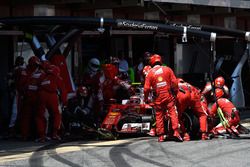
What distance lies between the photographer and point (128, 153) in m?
9.66

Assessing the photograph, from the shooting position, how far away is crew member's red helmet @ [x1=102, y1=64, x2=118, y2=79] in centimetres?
1268

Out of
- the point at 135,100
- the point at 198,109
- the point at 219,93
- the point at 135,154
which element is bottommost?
the point at 135,154

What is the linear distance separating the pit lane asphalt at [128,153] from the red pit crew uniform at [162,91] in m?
0.47

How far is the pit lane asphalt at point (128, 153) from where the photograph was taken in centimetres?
870

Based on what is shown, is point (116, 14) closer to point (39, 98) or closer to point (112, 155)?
point (39, 98)

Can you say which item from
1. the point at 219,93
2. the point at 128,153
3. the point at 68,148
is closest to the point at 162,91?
the point at 219,93

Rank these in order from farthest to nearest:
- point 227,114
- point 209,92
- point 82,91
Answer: point 82,91 < point 209,92 < point 227,114

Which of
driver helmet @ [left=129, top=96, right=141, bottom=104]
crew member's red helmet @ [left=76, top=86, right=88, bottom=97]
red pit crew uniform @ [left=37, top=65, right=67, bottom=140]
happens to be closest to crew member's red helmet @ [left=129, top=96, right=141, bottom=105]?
driver helmet @ [left=129, top=96, right=141, bottom=104]

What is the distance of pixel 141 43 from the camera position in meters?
19.3

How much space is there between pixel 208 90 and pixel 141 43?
23.4 ft

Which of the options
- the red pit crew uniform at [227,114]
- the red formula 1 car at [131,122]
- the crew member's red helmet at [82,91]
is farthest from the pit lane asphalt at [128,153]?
the crew member's red helmet at [82,91]

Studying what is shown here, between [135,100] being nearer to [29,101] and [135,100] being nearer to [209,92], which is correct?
[209,92]

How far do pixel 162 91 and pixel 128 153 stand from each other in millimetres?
1816

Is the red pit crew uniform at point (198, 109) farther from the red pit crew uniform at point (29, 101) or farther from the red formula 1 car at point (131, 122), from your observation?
the red pit crew uniform at point (29, 101)
